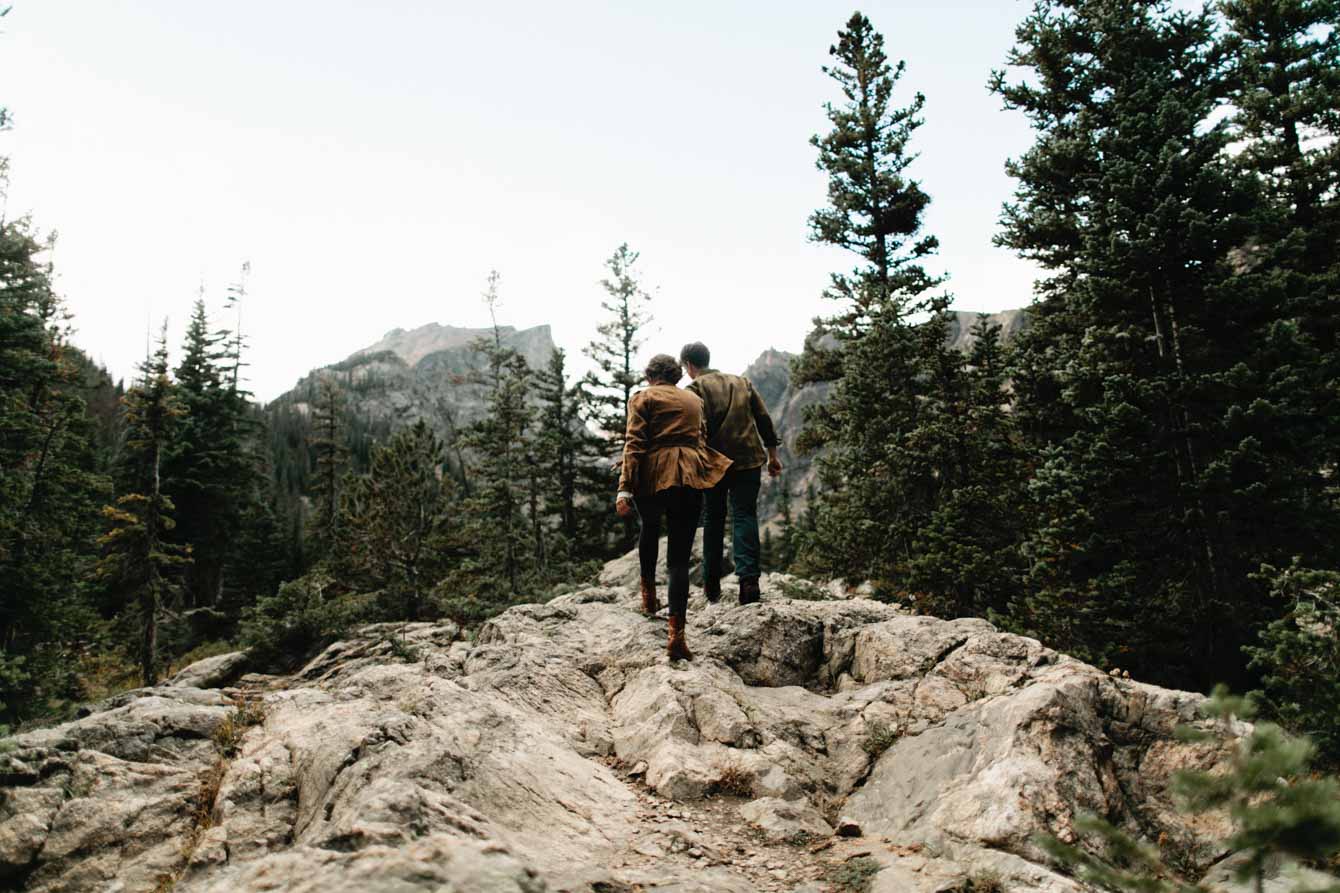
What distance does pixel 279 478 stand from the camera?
66062 millimetres

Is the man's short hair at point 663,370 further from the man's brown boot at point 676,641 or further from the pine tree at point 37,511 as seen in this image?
the pine tree at point 37,511

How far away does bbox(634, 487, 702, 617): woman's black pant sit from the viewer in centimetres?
623

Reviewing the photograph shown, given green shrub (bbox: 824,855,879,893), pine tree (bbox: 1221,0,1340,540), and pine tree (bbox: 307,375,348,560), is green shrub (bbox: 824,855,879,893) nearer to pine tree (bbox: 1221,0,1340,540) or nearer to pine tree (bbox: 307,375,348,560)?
pine tree (bbox: 1221,0,1340,540)

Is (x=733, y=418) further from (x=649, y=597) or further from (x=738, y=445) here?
(x=649, y=597)

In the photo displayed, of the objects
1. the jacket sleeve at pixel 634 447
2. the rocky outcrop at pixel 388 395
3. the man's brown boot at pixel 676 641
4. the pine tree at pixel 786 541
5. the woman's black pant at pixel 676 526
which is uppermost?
the rocky outcrop at pixel 388 395

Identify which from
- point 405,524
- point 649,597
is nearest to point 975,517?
point 649,597

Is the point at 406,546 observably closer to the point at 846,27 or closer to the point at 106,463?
the point at 846,27

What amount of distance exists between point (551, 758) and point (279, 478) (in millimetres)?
70947

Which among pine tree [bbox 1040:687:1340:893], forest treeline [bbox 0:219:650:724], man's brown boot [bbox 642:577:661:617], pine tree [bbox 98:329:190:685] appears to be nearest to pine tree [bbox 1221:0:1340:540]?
man's brown boot [bbox 642:577:661:617]

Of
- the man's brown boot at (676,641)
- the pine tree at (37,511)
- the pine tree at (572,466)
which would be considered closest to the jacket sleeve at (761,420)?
the man's brown boot at (676,641)

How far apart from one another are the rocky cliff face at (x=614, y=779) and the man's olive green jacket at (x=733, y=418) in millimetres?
2242

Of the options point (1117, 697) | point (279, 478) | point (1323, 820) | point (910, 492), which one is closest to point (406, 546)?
point (910, 492)

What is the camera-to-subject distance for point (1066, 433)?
1402 centimetres

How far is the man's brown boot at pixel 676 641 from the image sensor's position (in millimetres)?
6332
